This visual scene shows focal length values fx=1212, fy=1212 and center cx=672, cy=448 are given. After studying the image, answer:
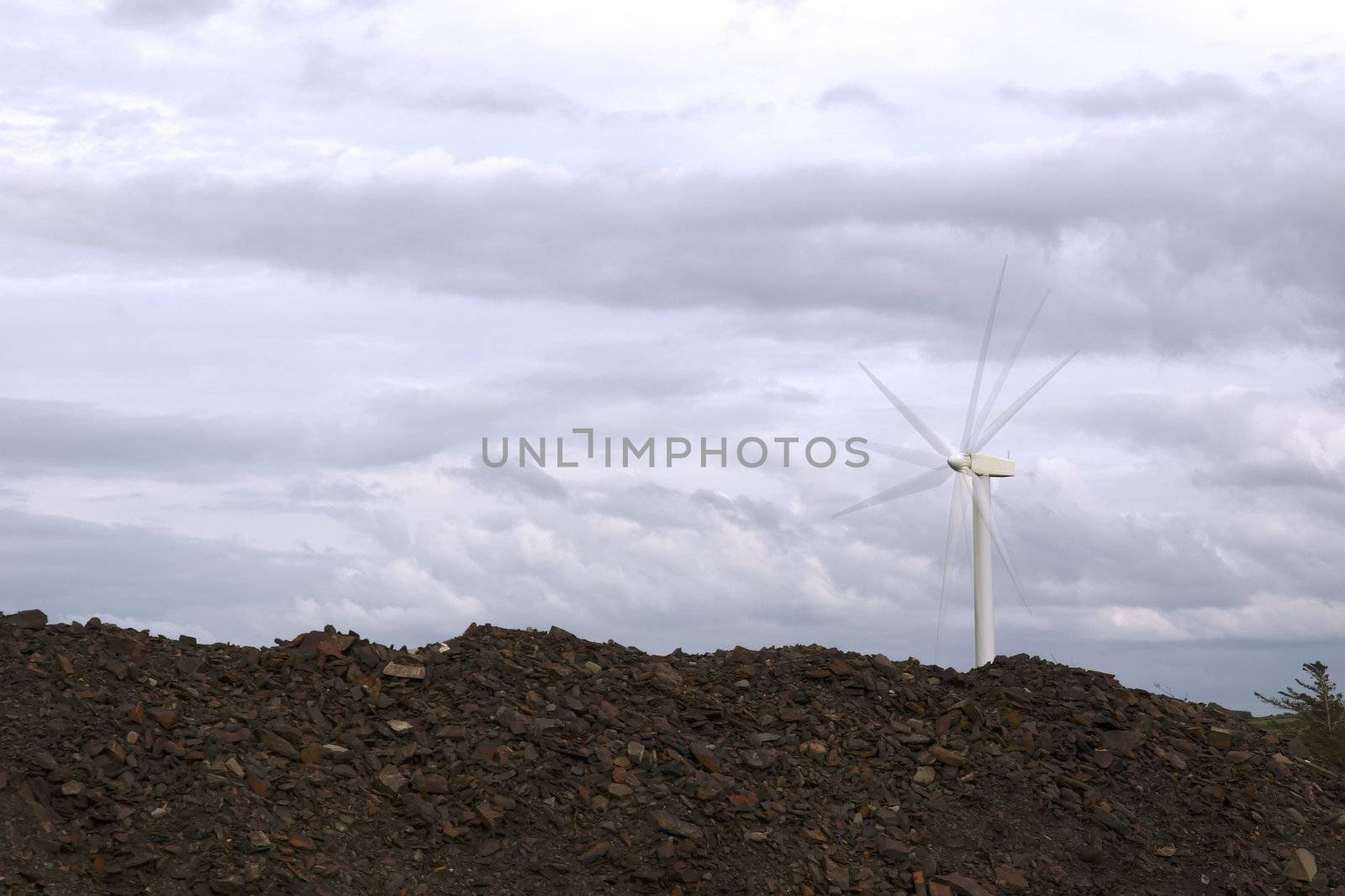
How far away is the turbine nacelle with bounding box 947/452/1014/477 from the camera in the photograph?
20.6m

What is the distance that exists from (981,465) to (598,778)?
1045 centimetres

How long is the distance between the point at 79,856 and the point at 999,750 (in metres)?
9.85

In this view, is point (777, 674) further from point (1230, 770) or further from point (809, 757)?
point (1230, 770)

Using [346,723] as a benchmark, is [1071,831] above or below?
below

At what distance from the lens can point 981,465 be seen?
67.8ft

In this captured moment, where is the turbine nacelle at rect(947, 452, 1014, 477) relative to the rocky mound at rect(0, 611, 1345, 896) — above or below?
above

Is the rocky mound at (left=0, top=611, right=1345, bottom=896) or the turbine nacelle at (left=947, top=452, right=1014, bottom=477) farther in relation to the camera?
the turbine nacelle at (left=947, top=452, right=1014, bottom=477)

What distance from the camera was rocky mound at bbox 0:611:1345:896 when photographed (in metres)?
11.6

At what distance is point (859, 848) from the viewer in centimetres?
1247

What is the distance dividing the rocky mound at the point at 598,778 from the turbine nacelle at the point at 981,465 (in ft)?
17.6

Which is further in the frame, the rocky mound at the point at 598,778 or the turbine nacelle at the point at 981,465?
the turbine nacelle at the point at 981,465

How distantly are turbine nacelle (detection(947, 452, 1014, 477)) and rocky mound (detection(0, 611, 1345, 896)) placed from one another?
5370 millimetres

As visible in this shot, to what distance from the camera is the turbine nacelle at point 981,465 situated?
20.6 m

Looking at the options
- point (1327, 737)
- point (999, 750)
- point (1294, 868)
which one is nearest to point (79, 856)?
point (999, 750)
